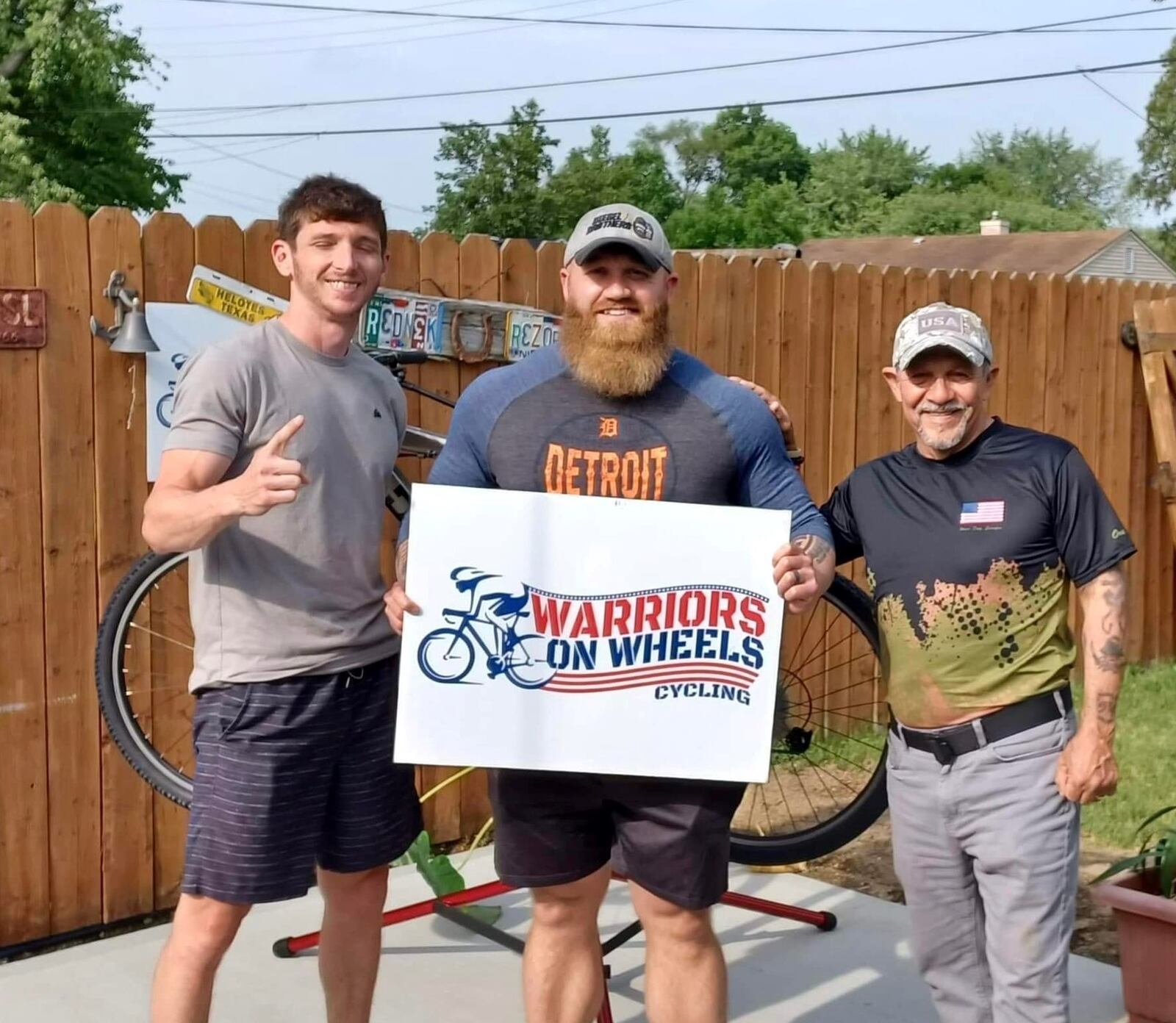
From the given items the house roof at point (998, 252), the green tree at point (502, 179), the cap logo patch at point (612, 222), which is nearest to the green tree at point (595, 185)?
the green tree at point (502, 179)

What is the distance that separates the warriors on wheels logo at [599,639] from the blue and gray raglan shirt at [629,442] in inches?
7.4

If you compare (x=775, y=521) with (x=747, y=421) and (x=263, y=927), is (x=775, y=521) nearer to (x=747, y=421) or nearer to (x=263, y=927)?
(x=747, y=421)

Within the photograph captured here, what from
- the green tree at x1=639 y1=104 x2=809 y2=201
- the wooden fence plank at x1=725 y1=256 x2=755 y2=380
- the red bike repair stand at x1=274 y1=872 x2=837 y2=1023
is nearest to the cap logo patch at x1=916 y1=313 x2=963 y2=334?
the red bike repair stand at x1=274 y1=872 x2=837 y2=1023

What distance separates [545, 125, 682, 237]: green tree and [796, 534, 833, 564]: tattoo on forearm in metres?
39.7

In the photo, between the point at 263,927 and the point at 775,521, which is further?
the point at 263,927

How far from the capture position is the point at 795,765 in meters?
5.22

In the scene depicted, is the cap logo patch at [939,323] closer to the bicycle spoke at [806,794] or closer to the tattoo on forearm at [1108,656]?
the tattoo on forearm at [1108,656]

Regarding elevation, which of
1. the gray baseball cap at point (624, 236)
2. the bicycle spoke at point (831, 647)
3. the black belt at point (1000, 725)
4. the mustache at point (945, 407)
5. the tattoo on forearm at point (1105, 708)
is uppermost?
the gray baseball cap at point (624, 236)

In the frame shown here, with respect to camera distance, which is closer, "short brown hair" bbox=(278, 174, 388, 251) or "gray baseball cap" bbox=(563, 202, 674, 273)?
"gray baseball cap" bbox=(563, 202, 674, 273)

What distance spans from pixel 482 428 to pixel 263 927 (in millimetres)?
2032

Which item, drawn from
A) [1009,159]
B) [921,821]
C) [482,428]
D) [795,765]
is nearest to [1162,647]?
[795,765]

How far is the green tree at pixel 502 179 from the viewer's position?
44938 millimetres

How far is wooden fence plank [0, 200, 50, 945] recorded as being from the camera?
3512mm

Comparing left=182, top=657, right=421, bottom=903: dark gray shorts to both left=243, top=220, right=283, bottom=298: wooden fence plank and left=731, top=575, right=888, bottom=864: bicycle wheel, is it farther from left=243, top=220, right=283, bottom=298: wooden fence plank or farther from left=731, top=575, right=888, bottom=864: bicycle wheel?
left=243, top=220, right=283, bottom=298: wooden fence plank
